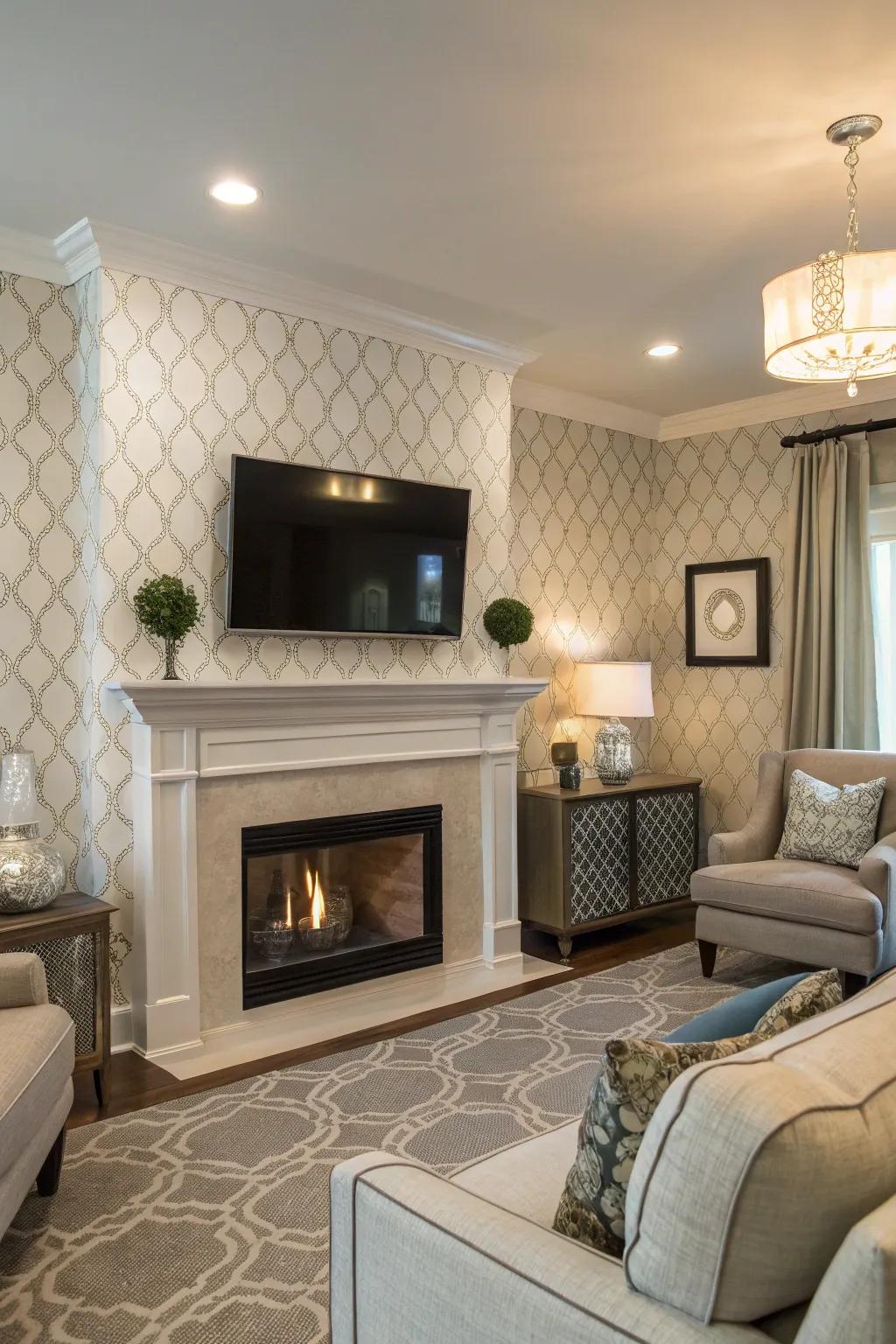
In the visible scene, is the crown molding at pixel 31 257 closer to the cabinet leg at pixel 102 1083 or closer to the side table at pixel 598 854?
the cabinet leg at pixel 102 1083

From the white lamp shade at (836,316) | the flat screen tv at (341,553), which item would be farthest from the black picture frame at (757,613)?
the white lamp shade at (836,316)

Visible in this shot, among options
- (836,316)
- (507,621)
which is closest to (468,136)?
(836,316)

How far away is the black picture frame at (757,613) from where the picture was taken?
5.37 meters

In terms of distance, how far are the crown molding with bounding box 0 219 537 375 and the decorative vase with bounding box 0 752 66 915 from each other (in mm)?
1662

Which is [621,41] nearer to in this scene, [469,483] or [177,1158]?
[469,483]

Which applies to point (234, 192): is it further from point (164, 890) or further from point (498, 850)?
point (498, 850)

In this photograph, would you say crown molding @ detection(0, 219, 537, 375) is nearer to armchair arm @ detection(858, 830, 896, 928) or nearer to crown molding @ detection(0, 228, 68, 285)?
crown molding @ detection(0, 228, 68, 285)

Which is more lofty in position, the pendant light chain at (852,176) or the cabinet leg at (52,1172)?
the pendant light chain at (852,176)

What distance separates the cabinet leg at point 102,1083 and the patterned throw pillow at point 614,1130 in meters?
2.14

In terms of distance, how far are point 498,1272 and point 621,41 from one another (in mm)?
2470

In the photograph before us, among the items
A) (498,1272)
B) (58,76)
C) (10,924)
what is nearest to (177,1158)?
(10,924)

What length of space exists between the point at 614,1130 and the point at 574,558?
4.35 meters

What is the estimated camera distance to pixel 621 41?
2.34 metres

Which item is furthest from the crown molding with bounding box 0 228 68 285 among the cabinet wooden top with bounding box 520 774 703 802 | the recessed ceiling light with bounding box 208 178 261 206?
the cabinet wooden top with bounding box 520 774 703 802
